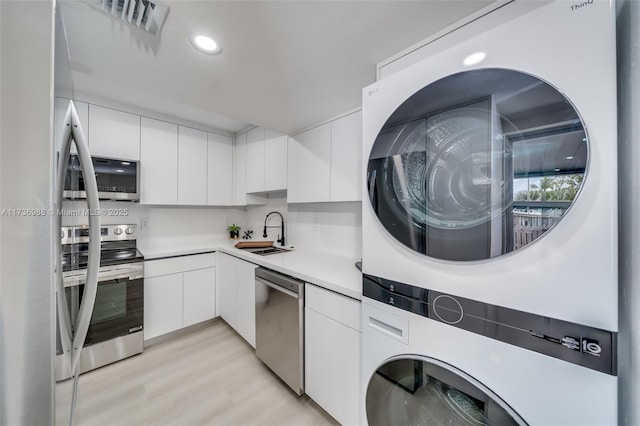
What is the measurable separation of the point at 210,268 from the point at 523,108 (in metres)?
2.86

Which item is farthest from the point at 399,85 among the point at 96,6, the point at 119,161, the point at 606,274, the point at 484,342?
the point at 119,161

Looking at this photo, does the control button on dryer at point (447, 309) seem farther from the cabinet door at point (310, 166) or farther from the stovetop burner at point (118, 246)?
the stovetop burner at point (118, 246)

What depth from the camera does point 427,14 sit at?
0.91 m

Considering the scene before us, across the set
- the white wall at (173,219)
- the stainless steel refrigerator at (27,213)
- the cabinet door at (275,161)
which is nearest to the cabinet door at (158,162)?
the white wall at (173,219)

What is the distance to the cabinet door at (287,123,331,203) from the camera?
198 cm

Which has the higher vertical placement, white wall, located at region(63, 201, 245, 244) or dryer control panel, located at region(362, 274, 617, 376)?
white wall, located at region(63, 201, 245, 244)

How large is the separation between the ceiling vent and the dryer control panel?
1.50 meters

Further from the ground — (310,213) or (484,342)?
(310,213)

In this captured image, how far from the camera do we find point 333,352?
1.28 m

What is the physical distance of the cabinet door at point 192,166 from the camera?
2.59 m

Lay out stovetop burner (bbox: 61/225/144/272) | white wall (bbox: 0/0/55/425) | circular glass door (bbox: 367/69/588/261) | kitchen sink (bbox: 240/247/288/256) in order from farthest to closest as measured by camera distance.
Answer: kitchen sink (bbox: 240/247/288/256)
stovetop burner (bbox: 61/225/144/272)
circular glass door (bbox: 367/69/588/261)
white wall (bbox: 0/0/55/425)

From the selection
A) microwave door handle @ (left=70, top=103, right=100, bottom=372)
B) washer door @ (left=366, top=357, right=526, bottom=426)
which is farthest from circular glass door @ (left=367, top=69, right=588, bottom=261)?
microwave door handle @ (left=70, top=103, right=100, bottom=372)

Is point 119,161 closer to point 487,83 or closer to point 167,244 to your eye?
point 167,244

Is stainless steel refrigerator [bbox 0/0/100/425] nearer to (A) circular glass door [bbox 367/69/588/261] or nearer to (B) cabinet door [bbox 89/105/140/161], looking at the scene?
(A) circular glass door [bbox 367/69/588/261]
